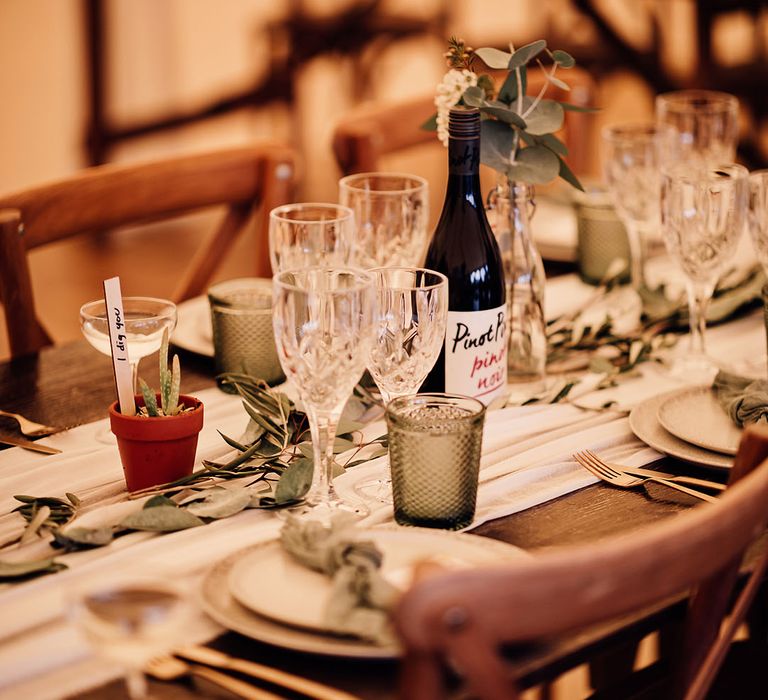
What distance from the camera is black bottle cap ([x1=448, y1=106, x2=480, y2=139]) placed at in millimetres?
1087

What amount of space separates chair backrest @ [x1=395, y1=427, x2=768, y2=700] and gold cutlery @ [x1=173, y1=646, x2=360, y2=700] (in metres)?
0.13

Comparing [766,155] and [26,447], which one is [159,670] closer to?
[26,447]

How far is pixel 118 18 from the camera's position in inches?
192

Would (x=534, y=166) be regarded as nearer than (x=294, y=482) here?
No

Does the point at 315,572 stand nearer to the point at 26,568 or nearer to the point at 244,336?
the point at 26,568

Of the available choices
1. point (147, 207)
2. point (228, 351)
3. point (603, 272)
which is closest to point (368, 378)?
point (228, 351)

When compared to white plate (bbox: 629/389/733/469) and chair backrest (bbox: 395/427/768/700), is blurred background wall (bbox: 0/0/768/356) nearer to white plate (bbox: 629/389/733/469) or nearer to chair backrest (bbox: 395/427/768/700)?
white plate (bbox: 629/389/733/469)

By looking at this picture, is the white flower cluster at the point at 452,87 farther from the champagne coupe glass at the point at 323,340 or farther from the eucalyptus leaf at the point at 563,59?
the champagne coupe glass at the point at 323,340

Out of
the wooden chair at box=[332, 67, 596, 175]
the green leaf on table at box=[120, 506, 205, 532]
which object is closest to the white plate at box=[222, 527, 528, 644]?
the green leaf on table at box=[120, 506, 205, 532]

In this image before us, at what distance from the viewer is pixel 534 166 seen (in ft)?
4.01

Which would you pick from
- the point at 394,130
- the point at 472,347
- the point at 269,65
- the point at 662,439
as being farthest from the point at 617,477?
the point at 269,65

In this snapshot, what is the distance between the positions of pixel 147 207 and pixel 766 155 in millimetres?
3388

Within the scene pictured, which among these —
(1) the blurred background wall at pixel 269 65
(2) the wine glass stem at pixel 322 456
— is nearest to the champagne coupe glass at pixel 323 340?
(2) the wine glass stem at pixel 322 456

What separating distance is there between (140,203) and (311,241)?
554mm
